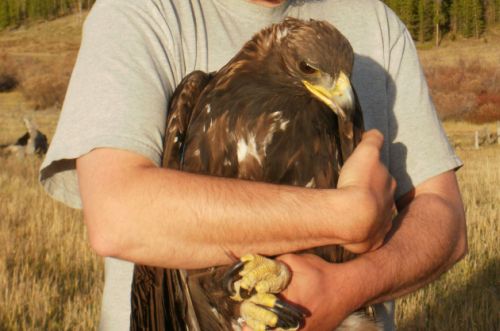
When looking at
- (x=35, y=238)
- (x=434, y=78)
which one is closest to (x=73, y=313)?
(x=35, y=238)

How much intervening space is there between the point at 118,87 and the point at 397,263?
1.19 m

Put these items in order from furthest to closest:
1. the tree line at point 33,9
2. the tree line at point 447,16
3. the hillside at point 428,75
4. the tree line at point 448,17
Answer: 1. the tree line at point 33,9
2. the tree line at point 448,17
3. the tree line at point 447,16
4. the hillside at point 428,75

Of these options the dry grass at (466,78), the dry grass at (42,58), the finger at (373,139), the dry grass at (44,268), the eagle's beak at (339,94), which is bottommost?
the dry grass at (42,58)

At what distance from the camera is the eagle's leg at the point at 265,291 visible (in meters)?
2.51

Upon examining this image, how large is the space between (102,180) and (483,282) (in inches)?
194

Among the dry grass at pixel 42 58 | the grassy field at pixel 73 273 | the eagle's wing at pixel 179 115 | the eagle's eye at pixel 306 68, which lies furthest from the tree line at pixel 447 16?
the eagle's wing at pixel 179 115

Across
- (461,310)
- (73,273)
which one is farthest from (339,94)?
(73,273)

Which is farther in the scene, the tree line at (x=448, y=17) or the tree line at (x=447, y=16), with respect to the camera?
the tree line at (x=448, y=17)

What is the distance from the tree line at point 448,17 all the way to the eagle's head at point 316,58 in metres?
34.2

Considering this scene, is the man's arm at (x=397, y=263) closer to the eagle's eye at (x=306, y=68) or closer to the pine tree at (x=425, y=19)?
the eagle's eye at (x=306, y=68)

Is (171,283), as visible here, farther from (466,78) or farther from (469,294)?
(466,78)

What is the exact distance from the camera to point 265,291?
253 cm

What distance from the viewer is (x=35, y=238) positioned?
7195 mm

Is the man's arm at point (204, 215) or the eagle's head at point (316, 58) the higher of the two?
the eagle's head at point (316, 58)
